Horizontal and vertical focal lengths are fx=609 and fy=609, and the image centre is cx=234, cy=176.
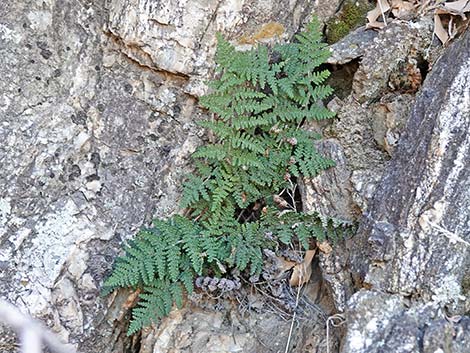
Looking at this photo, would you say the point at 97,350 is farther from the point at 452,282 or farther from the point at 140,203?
the point at 452,282

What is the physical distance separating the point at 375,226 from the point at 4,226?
1.91 metres

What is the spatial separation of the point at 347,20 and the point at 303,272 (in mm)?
1529

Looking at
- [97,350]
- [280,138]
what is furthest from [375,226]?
[97,350]

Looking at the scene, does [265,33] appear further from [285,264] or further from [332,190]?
[285,264]

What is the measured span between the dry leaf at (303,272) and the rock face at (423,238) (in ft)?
1.03

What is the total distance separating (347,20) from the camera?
365 cm

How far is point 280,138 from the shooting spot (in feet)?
11.1

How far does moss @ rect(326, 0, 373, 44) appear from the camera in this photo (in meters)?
3.62

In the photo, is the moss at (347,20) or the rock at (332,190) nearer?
the rock at (332,190)

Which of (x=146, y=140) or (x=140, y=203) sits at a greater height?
(x=146, y=140)

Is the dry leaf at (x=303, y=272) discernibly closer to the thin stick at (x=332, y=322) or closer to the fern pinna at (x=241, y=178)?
the fern pinna at (x=241, y=178)

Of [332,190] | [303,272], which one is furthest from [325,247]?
[332,190]

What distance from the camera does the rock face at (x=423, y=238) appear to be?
8.38ft

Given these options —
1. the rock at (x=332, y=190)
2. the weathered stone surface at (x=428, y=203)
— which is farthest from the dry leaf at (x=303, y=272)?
the weathered stone surface at (x=428, y=203)
